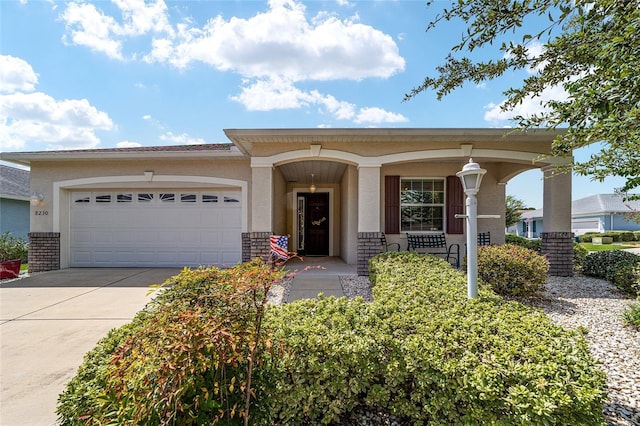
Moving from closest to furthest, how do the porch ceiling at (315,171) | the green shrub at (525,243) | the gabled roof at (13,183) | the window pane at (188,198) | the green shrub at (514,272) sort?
the green shrub at (514,272), the porch ceiling at (315,171), the window pane at (188,198), the green shrub at (525,243), the gabled roof at (13,183)

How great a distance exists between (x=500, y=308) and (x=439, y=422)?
132 cm

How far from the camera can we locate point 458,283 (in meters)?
3.65

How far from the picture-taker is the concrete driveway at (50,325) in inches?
102

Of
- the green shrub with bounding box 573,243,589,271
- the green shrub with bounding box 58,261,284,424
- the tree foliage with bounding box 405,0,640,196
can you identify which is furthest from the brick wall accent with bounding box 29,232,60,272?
the green shrub with bounding box 573,243,589,271

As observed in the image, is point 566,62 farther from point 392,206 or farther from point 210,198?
point 210,198

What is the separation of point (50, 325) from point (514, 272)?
724 centimetres

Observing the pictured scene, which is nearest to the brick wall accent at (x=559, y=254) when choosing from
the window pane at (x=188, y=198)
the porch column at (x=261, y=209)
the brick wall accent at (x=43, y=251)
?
the porch column at (x=261, y=209)

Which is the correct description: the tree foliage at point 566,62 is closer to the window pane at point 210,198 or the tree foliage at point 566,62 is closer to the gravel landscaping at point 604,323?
the gravel landscaping at point 604,323

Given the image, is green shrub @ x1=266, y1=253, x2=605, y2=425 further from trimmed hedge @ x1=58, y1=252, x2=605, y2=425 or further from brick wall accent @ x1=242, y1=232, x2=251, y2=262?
brick wall accent @ x1=242, y1=232, x2=251, y2=262

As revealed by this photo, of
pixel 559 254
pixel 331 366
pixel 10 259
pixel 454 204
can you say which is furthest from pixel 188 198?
pixel 559 254

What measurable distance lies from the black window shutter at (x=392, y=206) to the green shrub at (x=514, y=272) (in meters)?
3.32

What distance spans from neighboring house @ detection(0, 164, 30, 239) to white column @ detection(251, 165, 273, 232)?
12.0 meters

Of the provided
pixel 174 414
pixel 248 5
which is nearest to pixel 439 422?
pixel 174 414

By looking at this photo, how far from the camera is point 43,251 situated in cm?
844
